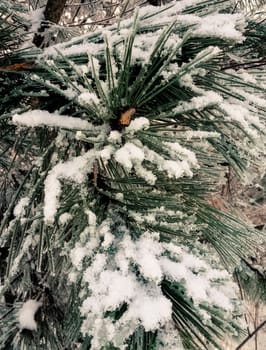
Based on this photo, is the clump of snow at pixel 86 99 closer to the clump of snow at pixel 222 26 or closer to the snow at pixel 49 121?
the snow at pixel 49 121

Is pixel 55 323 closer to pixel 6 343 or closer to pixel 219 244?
pixel 6 343

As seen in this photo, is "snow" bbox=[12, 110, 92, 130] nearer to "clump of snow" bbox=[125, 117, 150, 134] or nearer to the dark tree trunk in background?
"clump of snow" bbox=[125, 117, 150, 134]

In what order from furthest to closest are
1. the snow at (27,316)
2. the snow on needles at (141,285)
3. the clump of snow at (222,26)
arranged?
the snow at (27,316) → the clump of snow at (222,26) → the snow on needles at (141,285)

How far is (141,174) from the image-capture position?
0.40m

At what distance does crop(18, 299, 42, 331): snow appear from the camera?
3.22 feet

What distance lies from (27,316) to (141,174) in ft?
2.43

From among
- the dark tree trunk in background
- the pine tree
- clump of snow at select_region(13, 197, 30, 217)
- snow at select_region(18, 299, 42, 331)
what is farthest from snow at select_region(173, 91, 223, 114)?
snow at select_region(18, 299, 42, 331)

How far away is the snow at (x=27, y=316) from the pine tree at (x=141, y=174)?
405 mm

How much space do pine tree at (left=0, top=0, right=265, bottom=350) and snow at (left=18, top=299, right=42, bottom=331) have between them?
1.33 ft

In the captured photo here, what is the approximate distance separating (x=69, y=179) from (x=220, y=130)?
24cm

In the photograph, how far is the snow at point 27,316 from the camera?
0.98 meters

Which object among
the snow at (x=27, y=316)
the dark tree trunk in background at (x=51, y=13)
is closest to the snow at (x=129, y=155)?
the dark tree trunk in background at (x=51, y=13)

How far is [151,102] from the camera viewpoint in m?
0.54

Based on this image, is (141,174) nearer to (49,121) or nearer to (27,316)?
(49,121)
